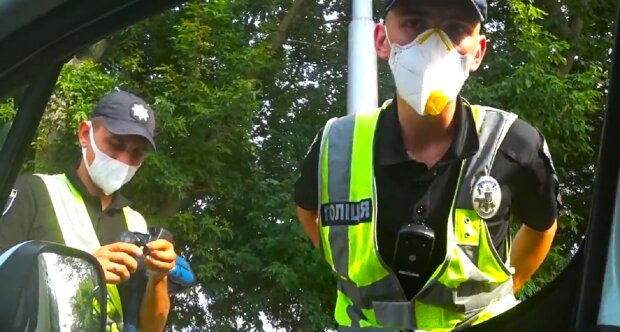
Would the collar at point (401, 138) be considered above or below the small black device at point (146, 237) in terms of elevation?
above

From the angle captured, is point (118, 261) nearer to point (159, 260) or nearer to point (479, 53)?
point (159, 260)

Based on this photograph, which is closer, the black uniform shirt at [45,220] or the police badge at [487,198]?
the police badge at [487,198]

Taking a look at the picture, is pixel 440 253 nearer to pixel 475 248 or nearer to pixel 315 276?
pixel 475 248

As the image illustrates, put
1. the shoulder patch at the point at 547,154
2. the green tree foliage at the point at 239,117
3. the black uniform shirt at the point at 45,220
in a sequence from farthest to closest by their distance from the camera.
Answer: the black uniform shirt at the point at 45,220, the green tree foliage at the point at 239,117, the shoulder patch at the point at 547,154

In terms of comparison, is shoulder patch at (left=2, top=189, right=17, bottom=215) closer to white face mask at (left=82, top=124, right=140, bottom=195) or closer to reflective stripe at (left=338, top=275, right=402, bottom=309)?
white face mask at (left=82, top=124, right=140, bottom=195)

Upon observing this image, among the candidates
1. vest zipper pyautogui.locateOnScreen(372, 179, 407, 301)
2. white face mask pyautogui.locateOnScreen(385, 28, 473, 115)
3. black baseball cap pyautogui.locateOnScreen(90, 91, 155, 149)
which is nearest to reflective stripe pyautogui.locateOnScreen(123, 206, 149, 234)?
black baseball cap pyautogui.locateOnScreen(90, 91, 155, 149)

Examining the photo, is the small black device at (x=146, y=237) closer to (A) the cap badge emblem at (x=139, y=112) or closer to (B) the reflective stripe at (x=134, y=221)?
(B) the reflective stripe at (x=134, y=221)

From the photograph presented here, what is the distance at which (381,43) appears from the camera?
168cm

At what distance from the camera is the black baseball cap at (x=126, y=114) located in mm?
1647

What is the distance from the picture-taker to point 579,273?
4.55 feet

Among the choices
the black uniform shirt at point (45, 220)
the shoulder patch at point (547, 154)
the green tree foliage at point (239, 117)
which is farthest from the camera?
the black uniform shirt at point (45, 220)

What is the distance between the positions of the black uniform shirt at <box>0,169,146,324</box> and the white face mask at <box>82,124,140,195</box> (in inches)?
0.9

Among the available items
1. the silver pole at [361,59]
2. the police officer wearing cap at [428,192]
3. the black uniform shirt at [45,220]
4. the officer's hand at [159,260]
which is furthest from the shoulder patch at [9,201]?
the silver pole at [361,59]

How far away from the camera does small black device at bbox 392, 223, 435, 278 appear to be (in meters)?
1.55
